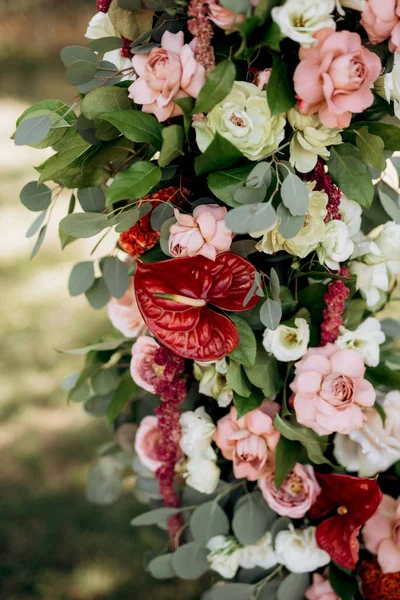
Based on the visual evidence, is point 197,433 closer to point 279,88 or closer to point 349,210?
point 349,210

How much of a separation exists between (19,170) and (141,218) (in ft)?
7.91

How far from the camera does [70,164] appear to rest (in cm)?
79

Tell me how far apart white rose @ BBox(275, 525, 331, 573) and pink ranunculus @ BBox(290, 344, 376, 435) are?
0.22 meters

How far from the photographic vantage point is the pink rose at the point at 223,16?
0.63m

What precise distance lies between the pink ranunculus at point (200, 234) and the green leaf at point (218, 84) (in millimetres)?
127

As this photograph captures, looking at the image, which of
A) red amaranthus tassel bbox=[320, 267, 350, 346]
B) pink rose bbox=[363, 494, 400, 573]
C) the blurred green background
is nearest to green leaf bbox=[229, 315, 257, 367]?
red amaranthus tassel bbox=[320, 267, 350, 346]

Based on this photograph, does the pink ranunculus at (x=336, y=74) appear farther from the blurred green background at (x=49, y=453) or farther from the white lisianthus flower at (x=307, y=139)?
the blurred green background at (x=49, y=453)

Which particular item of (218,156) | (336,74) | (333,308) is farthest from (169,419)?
(336,74)

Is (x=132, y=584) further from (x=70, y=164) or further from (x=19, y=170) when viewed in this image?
(x=19, y=170)

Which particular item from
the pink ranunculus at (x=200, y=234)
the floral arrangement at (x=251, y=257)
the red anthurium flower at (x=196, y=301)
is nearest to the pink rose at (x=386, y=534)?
the floral arrangement at (x=251, y=257)

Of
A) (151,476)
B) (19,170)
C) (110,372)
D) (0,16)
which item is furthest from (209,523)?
(0,16)

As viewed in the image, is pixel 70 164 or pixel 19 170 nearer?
pixel 70 164

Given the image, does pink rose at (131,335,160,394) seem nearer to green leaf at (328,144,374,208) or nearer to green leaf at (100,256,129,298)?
green leaf at (100,256,129,298)

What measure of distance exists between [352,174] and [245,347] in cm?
25
